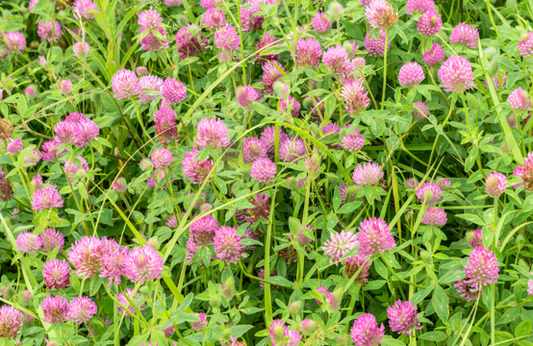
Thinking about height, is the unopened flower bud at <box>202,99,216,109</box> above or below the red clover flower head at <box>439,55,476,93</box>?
below

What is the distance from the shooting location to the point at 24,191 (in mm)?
2107

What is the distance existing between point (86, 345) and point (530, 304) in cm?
141

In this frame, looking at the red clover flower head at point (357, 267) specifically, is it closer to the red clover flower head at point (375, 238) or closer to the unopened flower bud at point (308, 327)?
the red clover flower head at point (375, 238)

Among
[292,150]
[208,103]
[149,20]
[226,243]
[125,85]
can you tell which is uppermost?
[149,20]

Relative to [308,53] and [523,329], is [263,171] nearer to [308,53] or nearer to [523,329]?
[308,53]

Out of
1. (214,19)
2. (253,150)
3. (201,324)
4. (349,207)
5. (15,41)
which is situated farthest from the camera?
(15,41)

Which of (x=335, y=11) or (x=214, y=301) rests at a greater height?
(x=335, y=11)

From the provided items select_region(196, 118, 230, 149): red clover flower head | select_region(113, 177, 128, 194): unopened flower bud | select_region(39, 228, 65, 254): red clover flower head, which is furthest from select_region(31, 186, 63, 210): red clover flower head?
select_region(196, 118, 230, 149): red clover flower head

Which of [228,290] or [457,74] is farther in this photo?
[457,74]

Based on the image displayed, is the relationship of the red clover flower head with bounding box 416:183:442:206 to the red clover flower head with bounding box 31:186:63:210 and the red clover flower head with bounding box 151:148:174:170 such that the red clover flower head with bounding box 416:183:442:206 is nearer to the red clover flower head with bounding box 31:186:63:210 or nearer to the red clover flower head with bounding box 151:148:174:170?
the red clover flower head with bounding box 151:148:174:170

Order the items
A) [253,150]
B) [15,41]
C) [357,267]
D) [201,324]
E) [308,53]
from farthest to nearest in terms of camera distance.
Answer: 1. [15,41]
2. [308,53]
3. [253,150]
4. [357,267]
5. [201,324]

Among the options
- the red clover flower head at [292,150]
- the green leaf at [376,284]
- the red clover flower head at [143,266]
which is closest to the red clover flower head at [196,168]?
the red clover flower head at [292,150]

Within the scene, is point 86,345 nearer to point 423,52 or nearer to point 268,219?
point 268,219

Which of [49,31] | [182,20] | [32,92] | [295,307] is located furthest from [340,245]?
[49,31]
